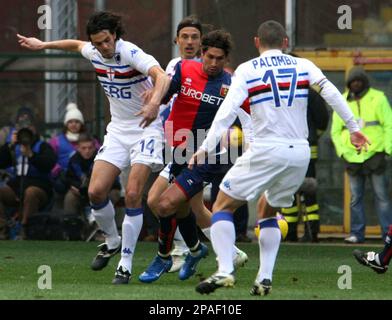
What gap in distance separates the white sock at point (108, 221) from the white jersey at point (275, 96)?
91.4 inches

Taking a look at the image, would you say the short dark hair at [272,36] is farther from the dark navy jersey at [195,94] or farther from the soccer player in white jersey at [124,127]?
the dark navy jersey at [195,94]

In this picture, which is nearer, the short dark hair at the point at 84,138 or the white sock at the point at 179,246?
the white sock at the point at 179,246

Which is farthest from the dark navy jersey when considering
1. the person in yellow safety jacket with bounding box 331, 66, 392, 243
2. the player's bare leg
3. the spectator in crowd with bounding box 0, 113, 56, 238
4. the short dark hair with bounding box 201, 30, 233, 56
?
the spectator in crowd with bounding box 0, 113, 56, 238

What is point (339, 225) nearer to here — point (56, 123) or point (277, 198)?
point (56, 123)

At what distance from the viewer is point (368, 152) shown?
1767cm

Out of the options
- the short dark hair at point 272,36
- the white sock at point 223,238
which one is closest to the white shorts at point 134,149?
the white sock at point 223,238

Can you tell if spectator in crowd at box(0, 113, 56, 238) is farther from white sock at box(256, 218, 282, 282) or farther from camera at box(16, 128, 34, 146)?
white sock at box(256, 218, 282, 282)

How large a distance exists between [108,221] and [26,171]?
5.52m

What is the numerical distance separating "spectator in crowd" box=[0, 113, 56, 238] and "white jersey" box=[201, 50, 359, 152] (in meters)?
7.57

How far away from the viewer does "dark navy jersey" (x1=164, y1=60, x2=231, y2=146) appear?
1241 centimetres

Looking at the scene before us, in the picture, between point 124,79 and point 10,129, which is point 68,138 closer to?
point 10,129

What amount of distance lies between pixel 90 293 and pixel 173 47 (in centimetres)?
903

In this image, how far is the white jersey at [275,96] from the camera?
10531 millimetres
